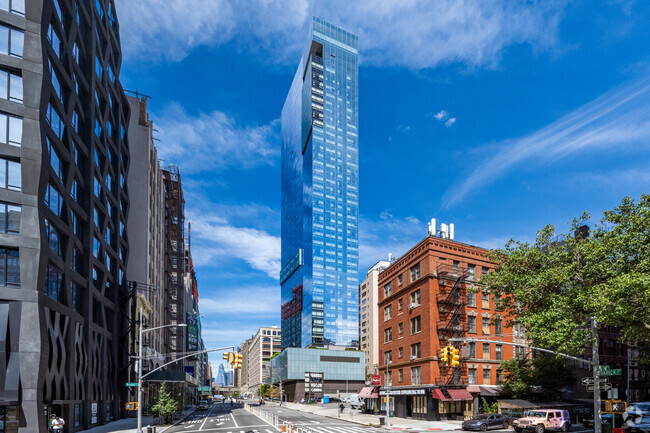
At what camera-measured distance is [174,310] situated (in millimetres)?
109312

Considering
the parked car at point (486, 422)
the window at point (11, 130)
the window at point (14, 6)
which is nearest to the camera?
the window at point (11, 130)

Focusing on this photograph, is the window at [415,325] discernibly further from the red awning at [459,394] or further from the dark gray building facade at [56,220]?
the dark gray building facade at [56,220]

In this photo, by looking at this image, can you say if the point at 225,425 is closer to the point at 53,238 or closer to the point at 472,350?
the point at 53,238

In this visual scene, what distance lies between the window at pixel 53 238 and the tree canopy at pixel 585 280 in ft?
114

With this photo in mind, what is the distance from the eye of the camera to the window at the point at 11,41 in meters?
33.8

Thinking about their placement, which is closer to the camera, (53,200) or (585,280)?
(585,280)

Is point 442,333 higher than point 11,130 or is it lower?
lower

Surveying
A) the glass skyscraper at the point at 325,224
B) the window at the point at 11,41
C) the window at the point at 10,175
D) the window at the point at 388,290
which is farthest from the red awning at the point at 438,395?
the glass skyscraper at the point at 325,224

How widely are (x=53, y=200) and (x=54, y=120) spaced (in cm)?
Answer: 660

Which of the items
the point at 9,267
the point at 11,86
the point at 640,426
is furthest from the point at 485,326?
the point at 11,86

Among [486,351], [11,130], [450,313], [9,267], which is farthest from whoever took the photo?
[486,351]

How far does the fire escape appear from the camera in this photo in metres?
47.3

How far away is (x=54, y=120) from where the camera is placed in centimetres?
3803

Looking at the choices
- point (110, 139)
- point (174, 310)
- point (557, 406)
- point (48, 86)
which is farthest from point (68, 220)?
point (174, 310)
